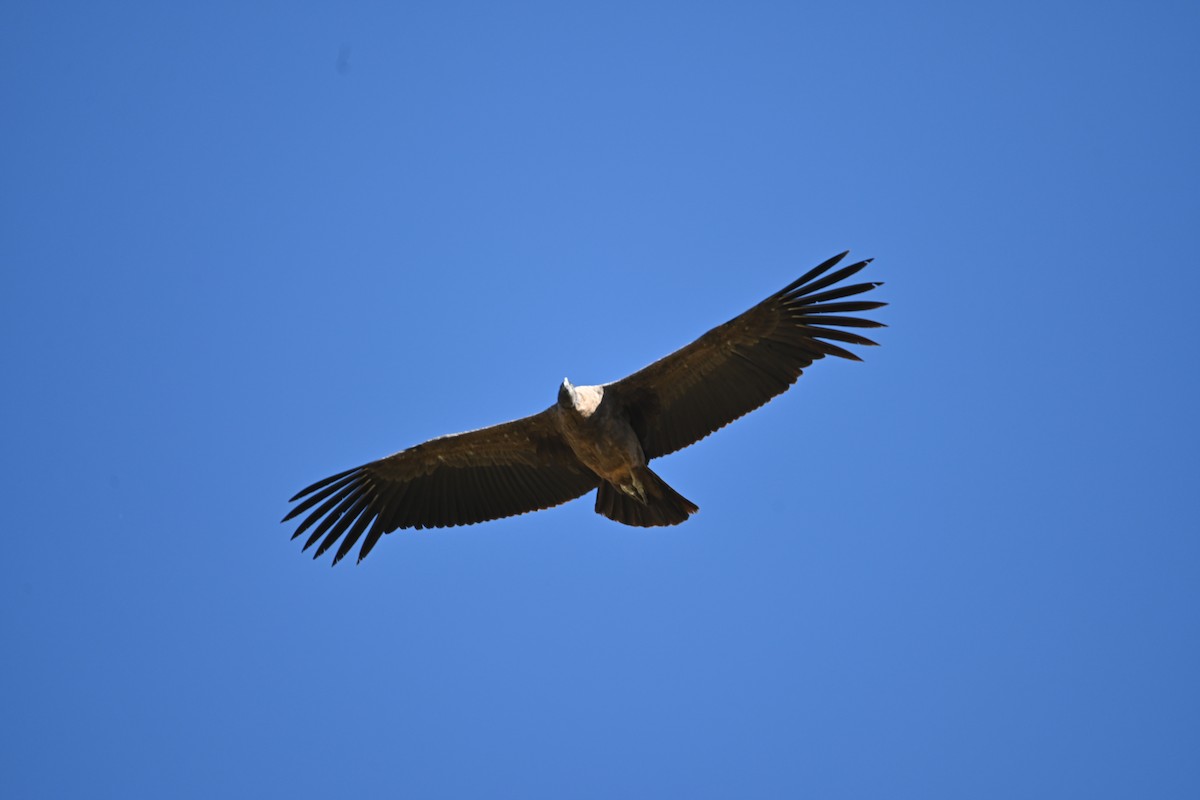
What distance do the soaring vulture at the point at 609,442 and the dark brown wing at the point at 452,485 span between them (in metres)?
0.01

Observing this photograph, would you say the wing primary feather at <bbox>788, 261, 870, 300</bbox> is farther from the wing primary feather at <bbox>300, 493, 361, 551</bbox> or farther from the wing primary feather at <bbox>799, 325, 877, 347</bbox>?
the wing primary feather at <bbox>300, 493, 361, 551</bbox>

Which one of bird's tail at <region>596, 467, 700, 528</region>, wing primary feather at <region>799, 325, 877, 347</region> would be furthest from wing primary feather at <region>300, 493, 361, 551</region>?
wing primary feather at <region>799, 325, 877, 347</region>

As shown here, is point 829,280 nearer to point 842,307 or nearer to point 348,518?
point 842,307

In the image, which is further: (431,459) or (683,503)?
(431,459)

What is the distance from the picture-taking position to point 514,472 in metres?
13.2

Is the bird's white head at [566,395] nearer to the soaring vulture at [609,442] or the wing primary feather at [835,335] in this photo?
the soaring vulture at [609,442]

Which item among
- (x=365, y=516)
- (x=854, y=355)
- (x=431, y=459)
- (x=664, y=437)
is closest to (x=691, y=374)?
(x=664, y=437)

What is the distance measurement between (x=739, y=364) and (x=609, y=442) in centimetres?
144

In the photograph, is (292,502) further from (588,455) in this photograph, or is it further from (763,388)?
(763,388)

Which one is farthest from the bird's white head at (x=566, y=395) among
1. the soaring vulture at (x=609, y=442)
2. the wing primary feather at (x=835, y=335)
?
the wing primary feather at (x=835, y=335)

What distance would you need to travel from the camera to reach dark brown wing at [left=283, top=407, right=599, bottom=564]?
1298 centimetres

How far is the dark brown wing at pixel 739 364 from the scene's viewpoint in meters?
11.6

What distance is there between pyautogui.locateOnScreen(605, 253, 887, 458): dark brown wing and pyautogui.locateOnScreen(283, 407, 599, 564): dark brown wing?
1024 mm

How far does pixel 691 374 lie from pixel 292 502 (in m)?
4.38
